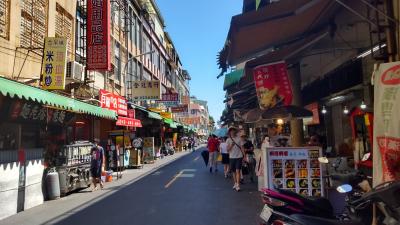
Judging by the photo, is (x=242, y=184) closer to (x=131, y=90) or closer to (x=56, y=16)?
(x=56, y=16)

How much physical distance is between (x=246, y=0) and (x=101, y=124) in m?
13.5

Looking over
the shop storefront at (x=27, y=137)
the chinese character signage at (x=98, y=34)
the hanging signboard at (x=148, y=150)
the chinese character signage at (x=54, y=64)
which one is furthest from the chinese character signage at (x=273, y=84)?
the hanging signboard at (x=148, y=150)

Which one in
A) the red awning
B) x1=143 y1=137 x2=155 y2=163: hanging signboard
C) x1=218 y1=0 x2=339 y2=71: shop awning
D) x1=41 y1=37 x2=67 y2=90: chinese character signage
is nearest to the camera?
x1=218 y1=0 x2=339 y2=71: shop awning

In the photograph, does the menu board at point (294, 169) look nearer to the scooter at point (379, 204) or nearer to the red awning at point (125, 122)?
the scooter at point (379, 204)

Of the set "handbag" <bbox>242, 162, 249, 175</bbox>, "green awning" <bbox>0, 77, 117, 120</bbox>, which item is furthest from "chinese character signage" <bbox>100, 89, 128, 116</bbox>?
"handbag" <bbox>242, 162, 249, 175</bbox>

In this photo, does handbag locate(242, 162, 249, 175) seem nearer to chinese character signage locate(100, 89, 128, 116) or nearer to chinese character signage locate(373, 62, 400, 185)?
chinese character signage locate(100, 89, 128, 116)

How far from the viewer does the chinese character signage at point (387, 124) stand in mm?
5613

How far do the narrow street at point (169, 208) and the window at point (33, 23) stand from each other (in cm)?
686

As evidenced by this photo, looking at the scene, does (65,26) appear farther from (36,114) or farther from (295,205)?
(295,205)

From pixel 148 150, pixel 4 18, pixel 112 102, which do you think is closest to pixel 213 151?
pixel 112 102

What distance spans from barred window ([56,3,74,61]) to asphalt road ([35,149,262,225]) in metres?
8.45

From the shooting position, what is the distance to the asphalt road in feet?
29.2

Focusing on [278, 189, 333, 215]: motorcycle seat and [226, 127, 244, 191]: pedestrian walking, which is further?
[226, 127, 244, 191]: pedestrian walking

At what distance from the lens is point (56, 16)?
757 inches
